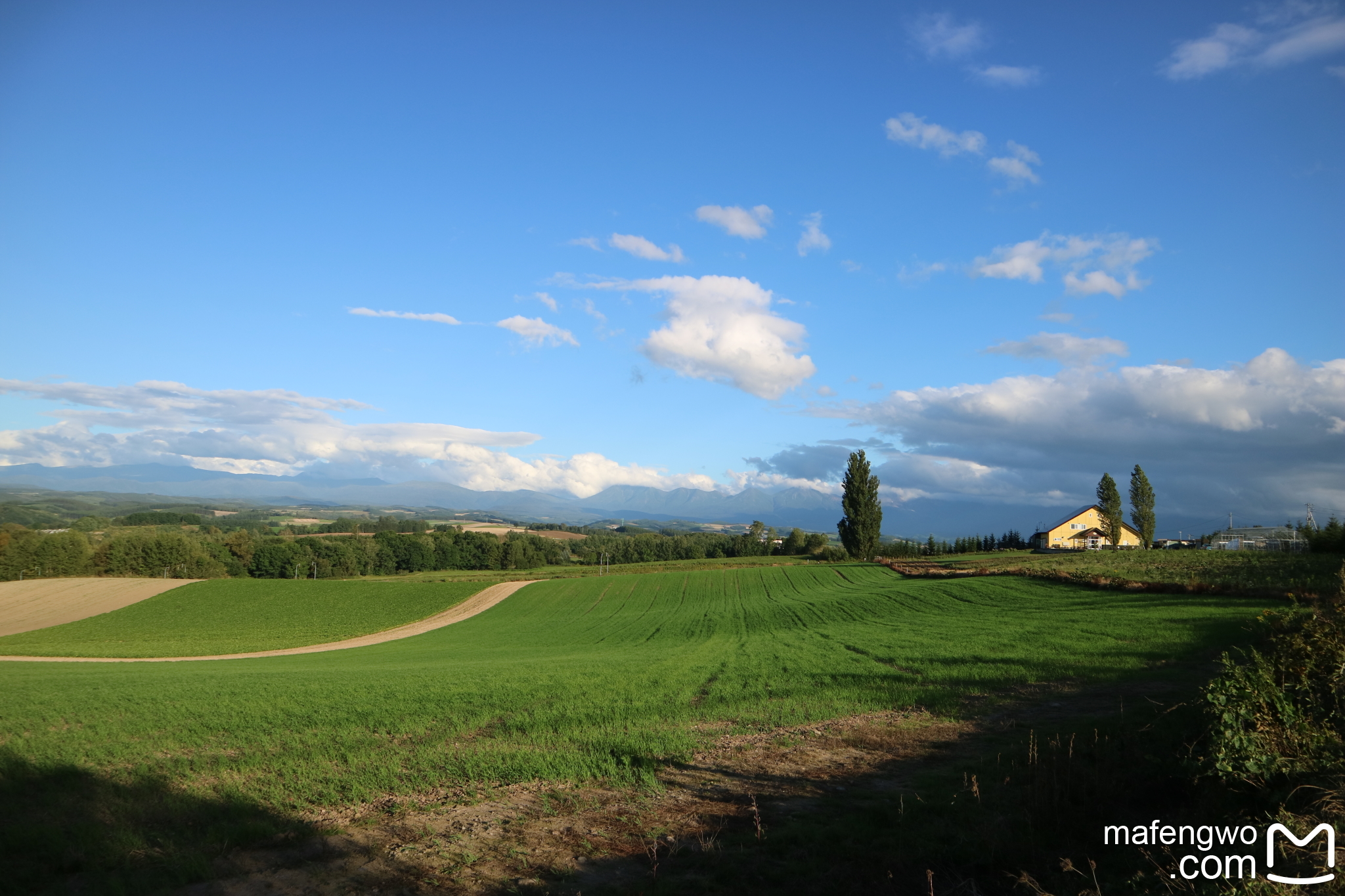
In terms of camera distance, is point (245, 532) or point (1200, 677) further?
point (245, 532)

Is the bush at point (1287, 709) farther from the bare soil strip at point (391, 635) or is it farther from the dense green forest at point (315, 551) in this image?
the dense green forest at point (315, 551)

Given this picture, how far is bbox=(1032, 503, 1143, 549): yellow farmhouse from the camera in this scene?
11931cm

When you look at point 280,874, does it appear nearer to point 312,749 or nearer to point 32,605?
point 312,749

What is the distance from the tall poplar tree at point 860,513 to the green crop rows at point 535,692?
59.8m

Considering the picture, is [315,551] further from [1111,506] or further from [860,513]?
[1111,506]

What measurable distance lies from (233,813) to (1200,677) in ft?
62.9

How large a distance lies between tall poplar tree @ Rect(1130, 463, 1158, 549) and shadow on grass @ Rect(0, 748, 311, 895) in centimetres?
11983

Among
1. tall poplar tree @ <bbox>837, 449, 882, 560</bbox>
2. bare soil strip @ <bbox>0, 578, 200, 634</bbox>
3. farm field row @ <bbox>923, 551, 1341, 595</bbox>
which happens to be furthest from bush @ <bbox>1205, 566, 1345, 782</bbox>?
tall poplar tree @ <bbox>837, 449, 882, 560</bbox>

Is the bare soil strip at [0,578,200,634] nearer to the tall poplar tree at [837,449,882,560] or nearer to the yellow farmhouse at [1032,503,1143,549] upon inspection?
the tall poplar tree at [837,449,882,560]

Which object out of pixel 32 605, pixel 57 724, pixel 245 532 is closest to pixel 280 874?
pixel 57 724

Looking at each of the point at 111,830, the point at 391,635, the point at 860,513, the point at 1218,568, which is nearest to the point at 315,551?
the point at 391,635

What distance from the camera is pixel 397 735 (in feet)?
44.0

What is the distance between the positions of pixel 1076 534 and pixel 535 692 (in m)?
137

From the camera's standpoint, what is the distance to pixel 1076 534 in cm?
12638
